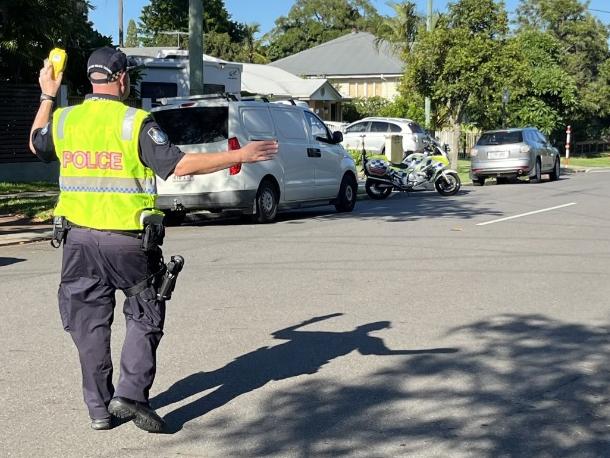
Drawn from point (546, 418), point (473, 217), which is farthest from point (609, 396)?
point (473, 217)

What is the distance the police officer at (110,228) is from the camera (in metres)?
4.93

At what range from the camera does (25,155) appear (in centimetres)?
2169

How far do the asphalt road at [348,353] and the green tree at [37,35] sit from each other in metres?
7.92

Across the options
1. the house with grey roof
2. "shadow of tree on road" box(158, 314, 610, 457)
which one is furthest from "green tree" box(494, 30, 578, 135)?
"shadow of tree on road" box(158, 314, 610, 457)

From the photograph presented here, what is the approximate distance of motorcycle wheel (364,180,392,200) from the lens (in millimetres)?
21312

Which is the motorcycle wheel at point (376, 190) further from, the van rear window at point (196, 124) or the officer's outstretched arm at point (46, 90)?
the officer's outstretched arm at point (46, 90)

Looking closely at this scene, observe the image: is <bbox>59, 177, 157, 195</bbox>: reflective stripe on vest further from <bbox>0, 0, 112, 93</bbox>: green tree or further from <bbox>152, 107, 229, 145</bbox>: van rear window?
<bbox>0, 0, 112, 93</bbox>: green tree

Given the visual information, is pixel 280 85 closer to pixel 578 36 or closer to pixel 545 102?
pixel 545 102

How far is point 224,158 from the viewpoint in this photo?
4770 mm

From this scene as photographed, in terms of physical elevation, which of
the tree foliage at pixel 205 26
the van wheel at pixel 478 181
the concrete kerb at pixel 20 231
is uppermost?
the tree foliage at pixel 205 26

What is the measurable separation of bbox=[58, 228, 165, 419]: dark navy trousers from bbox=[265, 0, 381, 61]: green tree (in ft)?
271

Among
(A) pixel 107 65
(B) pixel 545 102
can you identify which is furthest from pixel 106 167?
(B) pixel 545 102

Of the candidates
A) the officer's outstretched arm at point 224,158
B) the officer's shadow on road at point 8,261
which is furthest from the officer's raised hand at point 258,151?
the officer's shadow on road at point 8,261

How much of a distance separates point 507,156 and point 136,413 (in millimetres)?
22329
